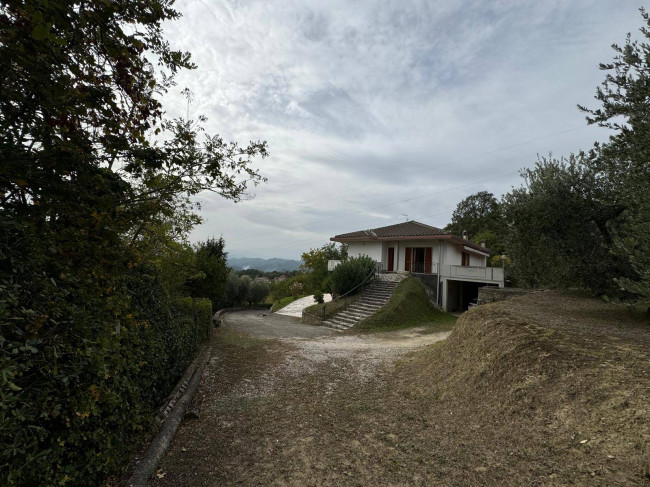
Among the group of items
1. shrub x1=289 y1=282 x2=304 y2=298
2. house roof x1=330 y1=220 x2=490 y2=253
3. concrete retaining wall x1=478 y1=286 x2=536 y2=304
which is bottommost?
shrub x1=289 y1=282 x2=304 y2=298

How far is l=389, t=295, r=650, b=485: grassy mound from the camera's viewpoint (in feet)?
10.5

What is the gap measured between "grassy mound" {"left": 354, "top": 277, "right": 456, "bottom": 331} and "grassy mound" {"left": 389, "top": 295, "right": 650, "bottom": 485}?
8.62 meters

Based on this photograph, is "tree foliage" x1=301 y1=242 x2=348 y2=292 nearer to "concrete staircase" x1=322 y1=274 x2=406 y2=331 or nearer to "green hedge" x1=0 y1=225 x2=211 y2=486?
"concrete staircase" x1=322 y1=274 x2=406 y2=331

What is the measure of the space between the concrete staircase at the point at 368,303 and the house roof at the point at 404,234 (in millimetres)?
3305

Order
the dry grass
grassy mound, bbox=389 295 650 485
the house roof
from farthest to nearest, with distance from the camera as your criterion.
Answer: the house roof → the dry grass → grassy mound, bbox=389 295 650 485

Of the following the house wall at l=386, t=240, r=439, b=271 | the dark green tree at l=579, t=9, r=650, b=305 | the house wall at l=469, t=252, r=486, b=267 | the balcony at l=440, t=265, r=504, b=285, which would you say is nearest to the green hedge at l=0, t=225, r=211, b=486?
the dark green tree at l=579, t=9, r=650, b=305

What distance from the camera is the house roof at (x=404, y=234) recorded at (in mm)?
22062

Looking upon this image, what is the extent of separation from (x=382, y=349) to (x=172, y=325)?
6.35 meters

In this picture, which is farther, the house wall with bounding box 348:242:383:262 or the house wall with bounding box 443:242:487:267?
the house wall with bounding box 348:242:383:262

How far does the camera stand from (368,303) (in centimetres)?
1841

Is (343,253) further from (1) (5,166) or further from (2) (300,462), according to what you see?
(1) (5,166)

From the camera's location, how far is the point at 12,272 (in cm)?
195

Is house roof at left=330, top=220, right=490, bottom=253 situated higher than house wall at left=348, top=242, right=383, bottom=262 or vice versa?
house roof at left=330, top=220, right=490, bottom=253

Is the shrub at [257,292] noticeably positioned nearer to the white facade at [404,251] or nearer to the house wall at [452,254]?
the white facade at [404,251]
